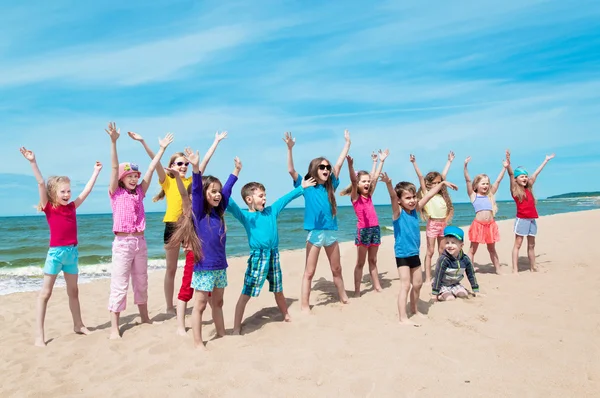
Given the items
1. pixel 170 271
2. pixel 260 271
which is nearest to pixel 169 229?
pixel 170 271

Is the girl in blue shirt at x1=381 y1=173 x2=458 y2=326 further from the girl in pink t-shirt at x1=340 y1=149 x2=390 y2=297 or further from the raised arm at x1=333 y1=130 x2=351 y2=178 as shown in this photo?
the girl in pink t-shirt at x1=340 y1=149 x2=390 y2=297

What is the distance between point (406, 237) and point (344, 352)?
1.91 metres

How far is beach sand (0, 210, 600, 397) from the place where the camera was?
13.3 feet

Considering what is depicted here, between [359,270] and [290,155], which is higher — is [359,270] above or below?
below

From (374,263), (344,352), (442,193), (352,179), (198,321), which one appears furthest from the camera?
(442,193)

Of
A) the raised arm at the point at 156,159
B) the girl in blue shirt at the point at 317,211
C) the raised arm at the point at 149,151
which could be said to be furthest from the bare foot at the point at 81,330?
the girl in blue shirt at the point at 317,211

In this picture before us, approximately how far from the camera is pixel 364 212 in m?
7.29

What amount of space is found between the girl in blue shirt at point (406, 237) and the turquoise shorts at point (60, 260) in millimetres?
4105

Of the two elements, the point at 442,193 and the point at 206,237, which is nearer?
the point at 206,237

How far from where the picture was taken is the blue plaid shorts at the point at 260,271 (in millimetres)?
5727

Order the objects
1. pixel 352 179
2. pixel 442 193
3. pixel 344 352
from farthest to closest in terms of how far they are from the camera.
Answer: pixel 442 193 → pixel 352 179 → pixel 344 352

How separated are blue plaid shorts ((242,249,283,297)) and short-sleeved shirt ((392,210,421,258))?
5.19 feet

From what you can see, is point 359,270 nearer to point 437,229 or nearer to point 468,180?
point 437,229

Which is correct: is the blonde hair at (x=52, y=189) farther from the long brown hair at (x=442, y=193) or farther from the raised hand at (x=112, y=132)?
the long brown hair at (x=442, y=193)
